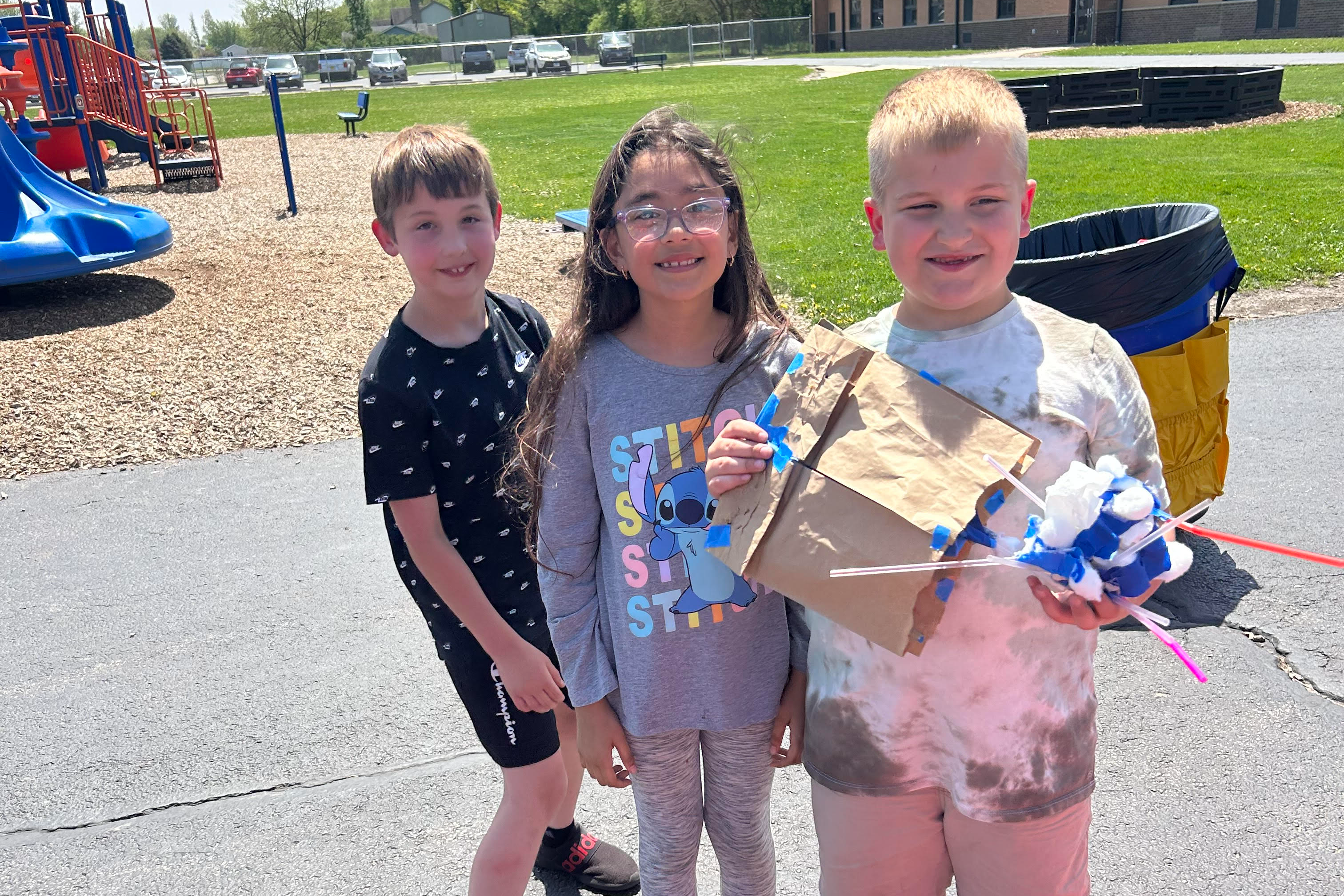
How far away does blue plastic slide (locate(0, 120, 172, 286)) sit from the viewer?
8.26 meters

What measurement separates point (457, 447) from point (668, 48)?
56.2 meters

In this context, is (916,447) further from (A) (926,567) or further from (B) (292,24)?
(B) (292,24)

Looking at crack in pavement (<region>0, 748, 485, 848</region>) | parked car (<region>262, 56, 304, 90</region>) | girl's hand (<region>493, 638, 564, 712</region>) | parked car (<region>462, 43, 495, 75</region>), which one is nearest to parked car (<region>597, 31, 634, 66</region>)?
parked car (<region>462, 43, 495, 75</region>)

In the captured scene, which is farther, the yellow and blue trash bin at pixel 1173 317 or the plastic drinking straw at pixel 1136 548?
the yellow and blue trash bin at pixel 1173 317

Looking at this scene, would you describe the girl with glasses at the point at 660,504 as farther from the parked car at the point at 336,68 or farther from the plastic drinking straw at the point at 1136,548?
the parked car at the point at 336,68

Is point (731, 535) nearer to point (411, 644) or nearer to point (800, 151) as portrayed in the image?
point (411, 644)

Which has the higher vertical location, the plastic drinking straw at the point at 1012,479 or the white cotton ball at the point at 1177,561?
the plastic drinking straw at the point at 1012,479

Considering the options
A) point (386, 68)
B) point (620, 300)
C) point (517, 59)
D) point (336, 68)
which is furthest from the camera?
point (336, 68)

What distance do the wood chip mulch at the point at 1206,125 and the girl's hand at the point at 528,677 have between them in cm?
1544

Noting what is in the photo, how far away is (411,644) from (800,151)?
46.4 ft

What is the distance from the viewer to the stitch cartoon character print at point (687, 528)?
1895mm

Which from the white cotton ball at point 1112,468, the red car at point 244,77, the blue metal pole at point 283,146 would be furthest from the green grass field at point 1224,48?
the red car at point 244,77

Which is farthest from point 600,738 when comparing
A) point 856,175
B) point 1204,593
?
point 856,175

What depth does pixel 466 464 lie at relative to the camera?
211 cm
